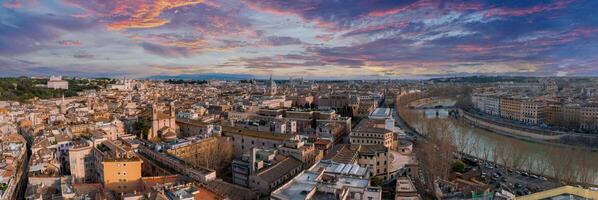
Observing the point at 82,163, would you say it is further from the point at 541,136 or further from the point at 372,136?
the point at 541,136

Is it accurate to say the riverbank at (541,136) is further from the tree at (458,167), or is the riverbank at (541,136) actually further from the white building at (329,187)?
the white building at (329,187)

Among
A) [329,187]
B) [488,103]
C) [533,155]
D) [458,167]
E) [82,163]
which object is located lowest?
[533,155]

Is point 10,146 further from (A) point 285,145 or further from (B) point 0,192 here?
(A) point 285,145

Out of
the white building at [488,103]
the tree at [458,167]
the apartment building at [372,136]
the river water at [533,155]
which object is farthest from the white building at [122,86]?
the tree at [458,167]

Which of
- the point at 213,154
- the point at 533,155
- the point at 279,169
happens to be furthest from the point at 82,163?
the point at 533,155

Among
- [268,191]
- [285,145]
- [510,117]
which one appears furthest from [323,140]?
[510,117]

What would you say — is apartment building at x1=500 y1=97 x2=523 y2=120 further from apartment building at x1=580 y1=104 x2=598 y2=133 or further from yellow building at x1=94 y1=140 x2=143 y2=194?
yellow building at x1=94 y1=140 x2=143 y2=194
